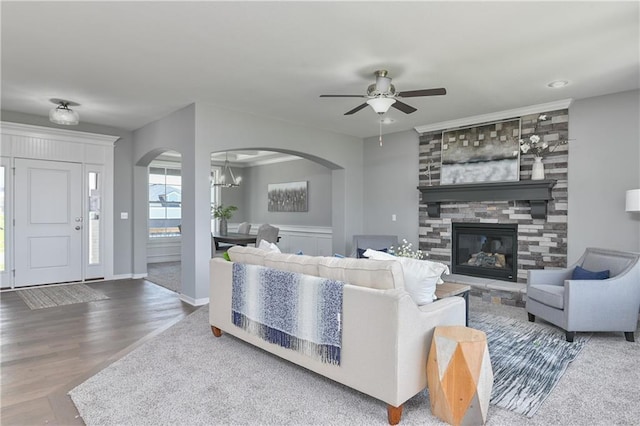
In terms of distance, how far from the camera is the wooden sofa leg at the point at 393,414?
2.19m

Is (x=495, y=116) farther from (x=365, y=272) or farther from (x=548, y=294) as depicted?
(x=365, y=272)

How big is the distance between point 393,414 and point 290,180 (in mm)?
7323

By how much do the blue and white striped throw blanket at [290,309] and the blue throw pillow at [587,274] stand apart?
2.95 m

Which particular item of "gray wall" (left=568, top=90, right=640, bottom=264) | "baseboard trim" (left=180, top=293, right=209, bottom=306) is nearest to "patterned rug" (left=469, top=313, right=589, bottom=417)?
"gray wall" (left=568, top=90, right=640, bottom=264)

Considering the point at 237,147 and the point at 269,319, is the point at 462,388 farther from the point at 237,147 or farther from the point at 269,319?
the point at 237,147

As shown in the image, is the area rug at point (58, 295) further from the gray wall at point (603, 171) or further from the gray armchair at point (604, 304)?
the gray wall at point (603, 171)

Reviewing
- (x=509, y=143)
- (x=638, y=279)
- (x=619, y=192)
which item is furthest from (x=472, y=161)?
(x=638, y=279)

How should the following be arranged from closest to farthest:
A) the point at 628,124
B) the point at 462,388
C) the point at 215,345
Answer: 1. the point at 462,388
2. the point at 215,345
3. the point at 628,124

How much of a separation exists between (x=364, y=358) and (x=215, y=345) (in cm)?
169

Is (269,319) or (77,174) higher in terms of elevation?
(77,174)

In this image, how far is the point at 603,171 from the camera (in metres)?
4.70

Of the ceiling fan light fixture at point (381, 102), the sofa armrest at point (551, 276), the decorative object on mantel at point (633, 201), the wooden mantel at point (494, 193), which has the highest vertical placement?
the ceiling fan light fixture at point (381, 102)

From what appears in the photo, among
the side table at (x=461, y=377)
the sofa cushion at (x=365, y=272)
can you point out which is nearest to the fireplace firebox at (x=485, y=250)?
the side table at (x=461, y=377)

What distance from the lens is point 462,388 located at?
217 centimetres
